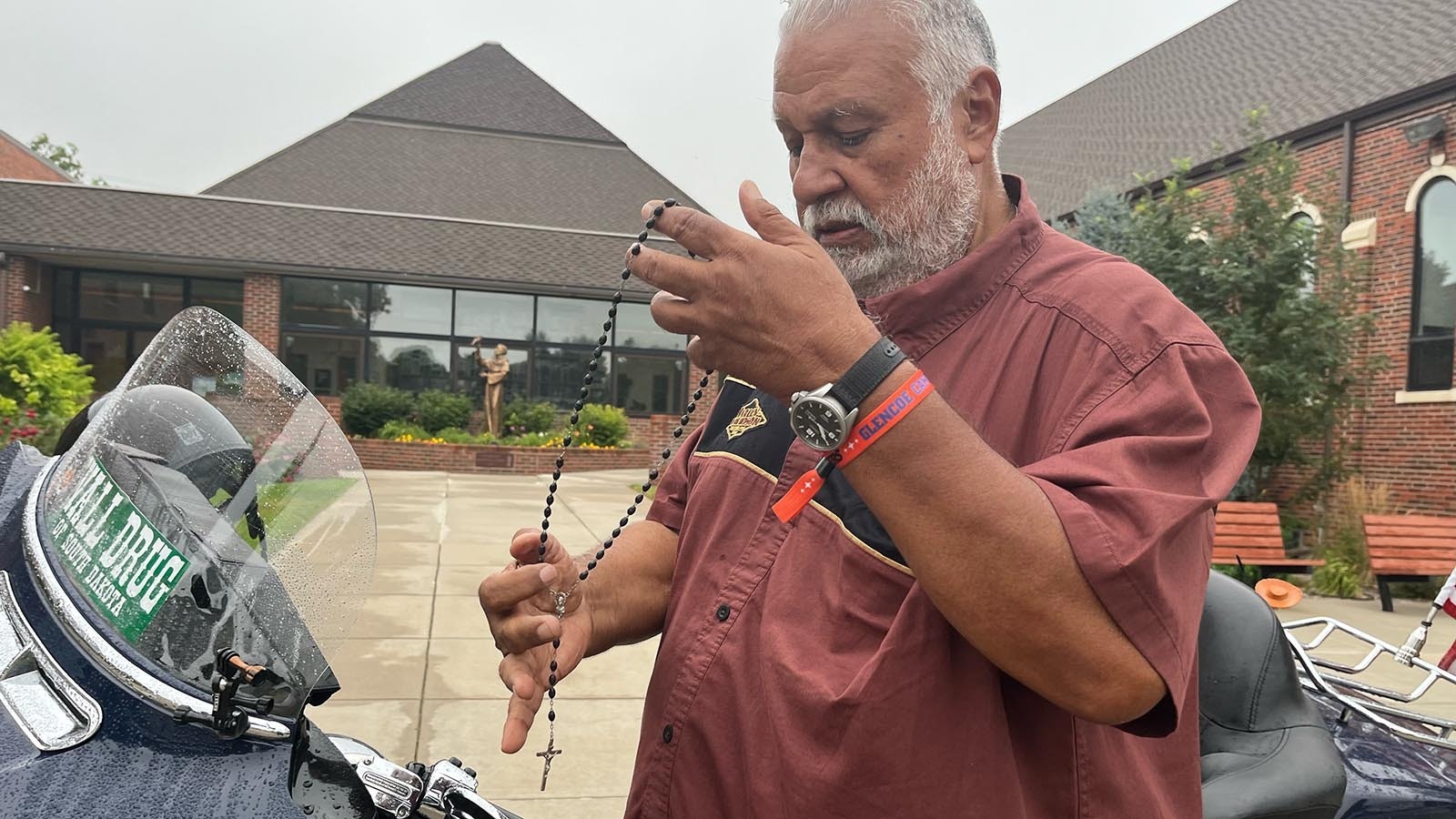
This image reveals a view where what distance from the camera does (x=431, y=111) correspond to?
30.2m

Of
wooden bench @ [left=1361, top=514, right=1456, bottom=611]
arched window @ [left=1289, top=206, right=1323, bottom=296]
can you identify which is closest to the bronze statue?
arched window @ [left=1289, top=206, right=1323, bottom=296]

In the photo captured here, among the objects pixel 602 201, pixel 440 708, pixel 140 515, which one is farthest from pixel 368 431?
pixel 140 515

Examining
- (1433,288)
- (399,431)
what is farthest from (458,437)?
(1433,288)

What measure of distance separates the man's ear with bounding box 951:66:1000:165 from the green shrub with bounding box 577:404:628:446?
19.1 meters

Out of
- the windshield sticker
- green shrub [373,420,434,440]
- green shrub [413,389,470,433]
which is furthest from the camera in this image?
green shrub [413,389,470,433]

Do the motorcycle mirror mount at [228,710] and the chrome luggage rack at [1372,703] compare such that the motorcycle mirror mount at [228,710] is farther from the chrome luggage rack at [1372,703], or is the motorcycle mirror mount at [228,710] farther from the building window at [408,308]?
the building window at [408,308]

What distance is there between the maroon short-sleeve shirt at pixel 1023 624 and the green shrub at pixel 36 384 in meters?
9.61

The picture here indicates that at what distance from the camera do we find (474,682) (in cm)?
511

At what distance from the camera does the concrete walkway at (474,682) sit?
405 cm

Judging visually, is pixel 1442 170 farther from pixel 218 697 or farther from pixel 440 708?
pixel 218 697

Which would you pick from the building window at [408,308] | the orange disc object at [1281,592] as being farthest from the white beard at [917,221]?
the building window at [408,308]

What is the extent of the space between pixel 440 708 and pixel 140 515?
3.55m

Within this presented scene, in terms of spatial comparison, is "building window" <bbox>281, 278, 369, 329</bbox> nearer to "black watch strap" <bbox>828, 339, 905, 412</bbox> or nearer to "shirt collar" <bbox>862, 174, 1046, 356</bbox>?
"shirt collar" <bbox>862, 174, 1046, 356</bbox>

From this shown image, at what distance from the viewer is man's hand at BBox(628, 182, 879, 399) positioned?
0.96 meters
